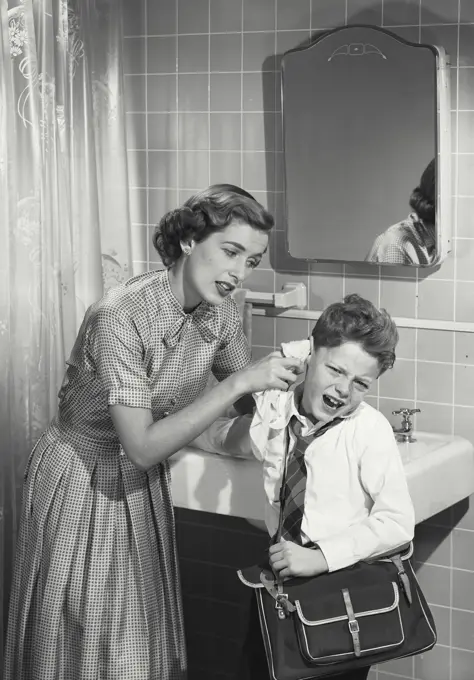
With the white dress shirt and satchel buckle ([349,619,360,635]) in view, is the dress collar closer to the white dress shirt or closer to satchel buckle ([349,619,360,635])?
the white dress shirt

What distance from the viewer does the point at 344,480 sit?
6.37 feet

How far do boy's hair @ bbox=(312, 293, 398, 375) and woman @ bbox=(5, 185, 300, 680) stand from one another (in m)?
0.18

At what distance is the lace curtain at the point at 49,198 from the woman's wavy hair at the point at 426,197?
85 cm

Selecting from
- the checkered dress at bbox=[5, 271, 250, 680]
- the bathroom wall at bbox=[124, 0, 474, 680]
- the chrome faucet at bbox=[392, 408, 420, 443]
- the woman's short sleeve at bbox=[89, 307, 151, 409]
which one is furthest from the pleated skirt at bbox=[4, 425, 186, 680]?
the bathroom wall at bbox=[124, 0, 474, 680]

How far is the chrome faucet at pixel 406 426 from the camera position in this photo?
259cm

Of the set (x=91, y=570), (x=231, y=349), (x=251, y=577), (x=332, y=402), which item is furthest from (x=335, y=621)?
(x=231, y=349)

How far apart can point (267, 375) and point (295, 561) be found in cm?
36

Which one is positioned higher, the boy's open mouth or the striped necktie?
the boy's open mouth

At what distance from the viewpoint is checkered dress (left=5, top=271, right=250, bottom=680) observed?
79.2 inches

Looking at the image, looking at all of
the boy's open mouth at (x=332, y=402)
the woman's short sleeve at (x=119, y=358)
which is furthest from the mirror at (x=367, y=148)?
the woman's short sleeve at (x=119, y=358)

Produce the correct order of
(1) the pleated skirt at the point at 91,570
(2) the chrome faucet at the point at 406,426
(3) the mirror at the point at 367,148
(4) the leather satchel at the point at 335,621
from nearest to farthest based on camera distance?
(4) the leather satchel at the point at 335,621 → (1) the pleated skirt at the point at 91,570 → (3) the mirror at the point at 367,148 → (2) the chrome faucet at the point at 406,426

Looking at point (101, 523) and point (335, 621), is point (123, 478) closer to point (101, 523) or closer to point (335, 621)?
point (101, 523)

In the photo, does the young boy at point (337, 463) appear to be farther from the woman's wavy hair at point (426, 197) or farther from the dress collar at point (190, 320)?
the woman's wavy hair at point (426, 197)

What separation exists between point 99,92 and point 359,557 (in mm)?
1568
